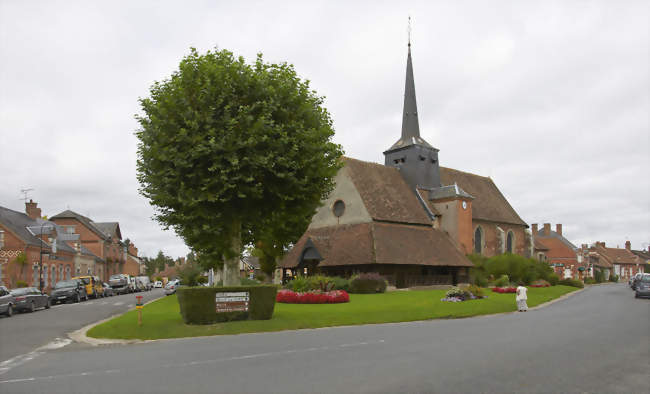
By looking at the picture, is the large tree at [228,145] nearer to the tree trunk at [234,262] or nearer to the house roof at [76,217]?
the tree trunk at [234,262]

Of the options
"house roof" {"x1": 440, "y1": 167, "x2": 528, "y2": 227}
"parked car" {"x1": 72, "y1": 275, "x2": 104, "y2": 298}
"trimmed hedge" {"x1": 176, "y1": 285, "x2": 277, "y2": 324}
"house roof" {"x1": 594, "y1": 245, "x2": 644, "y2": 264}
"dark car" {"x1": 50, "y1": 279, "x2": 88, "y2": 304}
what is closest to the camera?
"trimmed hedge" {"x1": 176, "y1": 285, "x2": 277, "y2": 324}

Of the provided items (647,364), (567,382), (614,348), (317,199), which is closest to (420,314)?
(317,199)

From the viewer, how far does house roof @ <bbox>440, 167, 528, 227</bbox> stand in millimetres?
54125

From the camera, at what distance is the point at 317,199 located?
827 inches

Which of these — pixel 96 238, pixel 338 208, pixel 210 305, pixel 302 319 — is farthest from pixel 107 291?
pixel 302 319

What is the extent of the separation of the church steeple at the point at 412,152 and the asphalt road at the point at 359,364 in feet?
114

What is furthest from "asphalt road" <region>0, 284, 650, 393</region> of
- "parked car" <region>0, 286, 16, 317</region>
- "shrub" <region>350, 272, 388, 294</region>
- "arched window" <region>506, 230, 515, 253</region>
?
"arched window" <region>506, 230, 515, 253</region>

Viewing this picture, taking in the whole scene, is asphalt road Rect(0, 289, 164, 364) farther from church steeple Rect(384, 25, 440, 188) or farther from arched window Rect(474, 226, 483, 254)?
arched window Rect(474, 226, 483, 254)

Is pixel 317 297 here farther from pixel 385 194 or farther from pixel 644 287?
pixel 644 287

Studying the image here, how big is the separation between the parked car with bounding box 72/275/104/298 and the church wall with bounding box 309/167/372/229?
19.1 metres

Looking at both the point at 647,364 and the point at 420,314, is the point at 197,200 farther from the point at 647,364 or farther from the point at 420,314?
the point at 647,364

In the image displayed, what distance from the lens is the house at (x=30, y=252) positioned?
41719 mm

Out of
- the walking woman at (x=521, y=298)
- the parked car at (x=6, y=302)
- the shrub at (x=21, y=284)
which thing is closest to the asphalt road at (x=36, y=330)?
the parked car at (x=6, y=302)

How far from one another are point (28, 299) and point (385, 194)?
1064 inches
